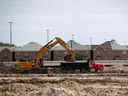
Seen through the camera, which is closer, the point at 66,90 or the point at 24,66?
the point at 66,90

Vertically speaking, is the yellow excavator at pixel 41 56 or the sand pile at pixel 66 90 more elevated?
the yellow excavator at pixel 41 56

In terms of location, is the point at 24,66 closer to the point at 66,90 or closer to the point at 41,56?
the point at 41,56

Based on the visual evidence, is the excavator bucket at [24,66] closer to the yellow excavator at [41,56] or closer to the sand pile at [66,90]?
the yellow excavator at [41,56]

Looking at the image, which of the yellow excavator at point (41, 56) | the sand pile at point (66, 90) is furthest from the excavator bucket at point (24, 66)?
the sand pile at point (66, 90)

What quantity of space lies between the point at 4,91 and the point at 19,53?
51654mm

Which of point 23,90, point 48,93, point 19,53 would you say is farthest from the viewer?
point 19,53

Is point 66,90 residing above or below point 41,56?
below

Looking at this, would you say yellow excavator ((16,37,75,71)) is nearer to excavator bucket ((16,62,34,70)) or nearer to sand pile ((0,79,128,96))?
excavator bucket ((16,62,34,70))

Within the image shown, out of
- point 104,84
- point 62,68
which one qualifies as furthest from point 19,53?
point 104,84

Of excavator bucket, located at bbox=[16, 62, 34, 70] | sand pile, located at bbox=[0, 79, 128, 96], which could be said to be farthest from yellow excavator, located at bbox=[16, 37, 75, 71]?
sand pile, located at bbox=[0, 79, 128, 96]

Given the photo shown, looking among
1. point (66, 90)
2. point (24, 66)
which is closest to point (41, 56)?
point (24, 66)

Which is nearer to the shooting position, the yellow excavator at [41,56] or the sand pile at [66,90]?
the sand pile at [66,90]

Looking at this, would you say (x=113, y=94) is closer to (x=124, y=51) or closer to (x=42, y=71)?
(x=42, y=71)

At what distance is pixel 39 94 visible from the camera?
22031mm
